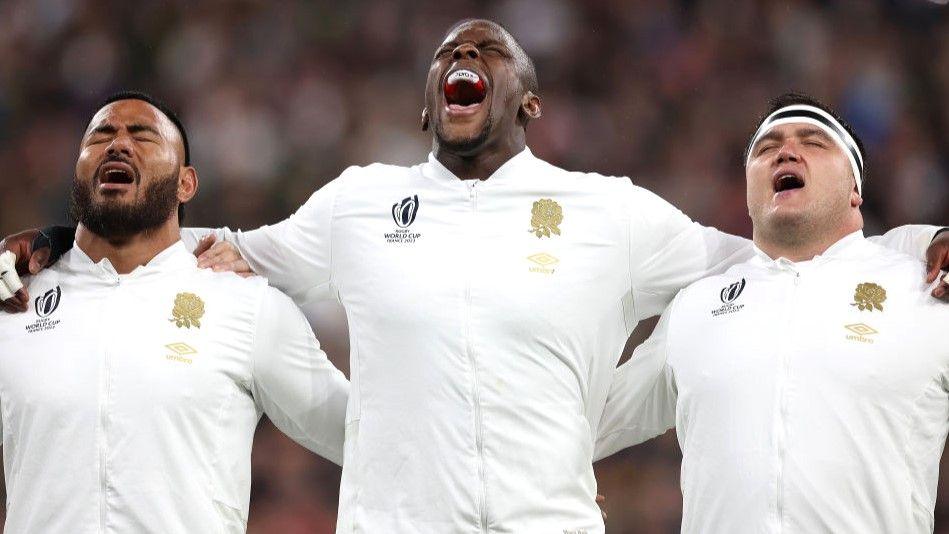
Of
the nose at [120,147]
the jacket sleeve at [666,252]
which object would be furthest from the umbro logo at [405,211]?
the nose at [120,147]

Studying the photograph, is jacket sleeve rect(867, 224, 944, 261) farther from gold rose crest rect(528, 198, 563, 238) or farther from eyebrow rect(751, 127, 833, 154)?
gold rose crest rect(528, 198, 563, 238)

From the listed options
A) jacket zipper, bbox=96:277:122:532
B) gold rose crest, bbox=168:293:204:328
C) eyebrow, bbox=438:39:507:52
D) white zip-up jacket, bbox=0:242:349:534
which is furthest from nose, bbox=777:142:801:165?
jacket zipper, bbox=96:277:122:532

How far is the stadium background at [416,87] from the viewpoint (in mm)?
7273

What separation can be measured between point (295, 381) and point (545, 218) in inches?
39.6

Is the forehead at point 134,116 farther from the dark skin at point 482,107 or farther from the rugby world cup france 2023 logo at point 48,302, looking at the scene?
the dark skin at point 482,107

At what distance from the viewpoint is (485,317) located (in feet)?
12.9

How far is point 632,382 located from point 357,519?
1.07 m

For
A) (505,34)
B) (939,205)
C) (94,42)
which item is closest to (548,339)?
(505,34)

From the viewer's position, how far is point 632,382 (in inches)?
171

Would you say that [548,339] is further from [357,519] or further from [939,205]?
[939,205]

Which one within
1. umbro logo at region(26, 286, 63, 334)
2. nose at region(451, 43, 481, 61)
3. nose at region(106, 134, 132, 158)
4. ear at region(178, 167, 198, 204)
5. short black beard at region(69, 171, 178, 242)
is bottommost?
Result: umbro logo at region(26, 286, 63, 334)

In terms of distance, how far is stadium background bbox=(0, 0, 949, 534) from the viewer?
727 cm

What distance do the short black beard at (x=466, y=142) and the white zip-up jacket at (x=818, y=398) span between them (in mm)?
880

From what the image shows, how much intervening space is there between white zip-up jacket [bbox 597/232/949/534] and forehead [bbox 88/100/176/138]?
74.8 inches
